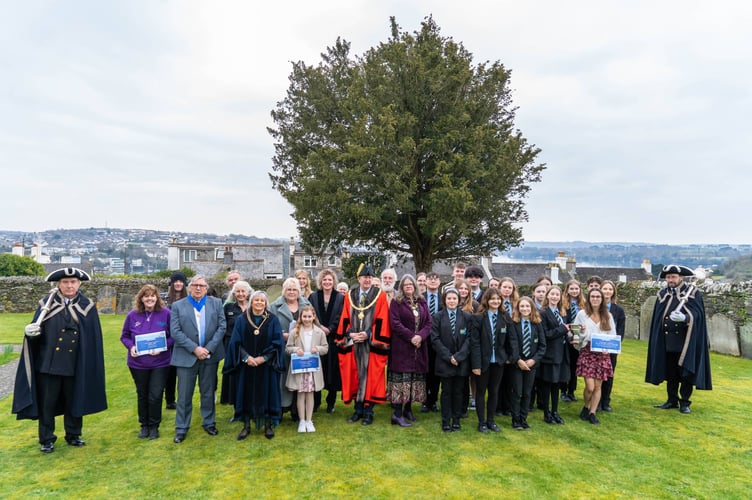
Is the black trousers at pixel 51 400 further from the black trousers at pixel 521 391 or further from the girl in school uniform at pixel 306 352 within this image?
the black trousers at pixel 521 391

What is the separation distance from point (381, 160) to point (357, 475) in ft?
51.9

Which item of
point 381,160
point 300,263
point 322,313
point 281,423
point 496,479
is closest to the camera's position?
point 496,479

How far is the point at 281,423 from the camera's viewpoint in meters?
6.80

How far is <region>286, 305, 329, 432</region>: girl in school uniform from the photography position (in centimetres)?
642

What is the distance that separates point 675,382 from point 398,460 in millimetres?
5236

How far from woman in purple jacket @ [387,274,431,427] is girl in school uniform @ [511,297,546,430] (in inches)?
49.9

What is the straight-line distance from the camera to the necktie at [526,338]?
659cm

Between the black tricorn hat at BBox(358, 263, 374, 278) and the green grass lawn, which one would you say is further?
the black tricorn hat at BBox(358, 263, 374, 278)

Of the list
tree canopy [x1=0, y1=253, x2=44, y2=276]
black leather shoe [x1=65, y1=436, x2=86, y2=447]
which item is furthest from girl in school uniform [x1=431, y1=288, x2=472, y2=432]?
tree canopy [x1=0, y1=253, x2=44, y2=276]

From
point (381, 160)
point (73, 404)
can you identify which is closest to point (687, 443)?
point (73, 404)

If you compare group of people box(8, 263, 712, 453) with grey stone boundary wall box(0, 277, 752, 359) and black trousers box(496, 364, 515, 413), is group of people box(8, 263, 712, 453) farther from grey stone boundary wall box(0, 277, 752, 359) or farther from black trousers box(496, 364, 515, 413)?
grey stone boundary wall box(0, 277, 752, 359)

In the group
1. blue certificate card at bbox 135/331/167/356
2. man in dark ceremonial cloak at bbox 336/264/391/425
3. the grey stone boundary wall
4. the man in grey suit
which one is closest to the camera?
blue certificate card at bbox 135/331/167/356

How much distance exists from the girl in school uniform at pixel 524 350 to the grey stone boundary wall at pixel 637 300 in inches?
361

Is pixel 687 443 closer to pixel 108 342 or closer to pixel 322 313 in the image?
pixel 322 313
